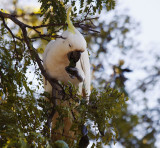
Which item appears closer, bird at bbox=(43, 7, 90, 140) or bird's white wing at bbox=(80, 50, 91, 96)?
bird at bbox=(43, 7, 90, 140)

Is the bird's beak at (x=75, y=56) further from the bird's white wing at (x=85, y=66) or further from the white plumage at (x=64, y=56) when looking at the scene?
the bird's white wing at (x=85, y=66)

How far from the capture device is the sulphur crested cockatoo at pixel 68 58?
265cm

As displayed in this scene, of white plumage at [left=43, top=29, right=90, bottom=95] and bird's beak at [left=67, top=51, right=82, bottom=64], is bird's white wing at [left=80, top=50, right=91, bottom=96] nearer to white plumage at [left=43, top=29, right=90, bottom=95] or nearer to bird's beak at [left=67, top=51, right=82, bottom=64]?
white plumage at [left=43, top=29, right=90, bottom=95]

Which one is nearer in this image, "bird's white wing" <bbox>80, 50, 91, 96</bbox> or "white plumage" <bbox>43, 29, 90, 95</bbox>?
"white plumage" <bbox>43, 29, 90, 95</bbox>

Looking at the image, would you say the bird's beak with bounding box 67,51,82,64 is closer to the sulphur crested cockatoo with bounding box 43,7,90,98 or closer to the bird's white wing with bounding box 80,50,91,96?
the sulphur crested cockatoo with bounding box 43,7,90,98

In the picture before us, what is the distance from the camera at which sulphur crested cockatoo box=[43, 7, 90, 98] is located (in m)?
2.65

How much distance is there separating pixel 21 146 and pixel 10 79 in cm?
106

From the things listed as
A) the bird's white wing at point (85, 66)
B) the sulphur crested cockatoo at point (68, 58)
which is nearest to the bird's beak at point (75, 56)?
the sulphur crested cockatoo at point (68, 58)

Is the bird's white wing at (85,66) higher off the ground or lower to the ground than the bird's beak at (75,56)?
higher

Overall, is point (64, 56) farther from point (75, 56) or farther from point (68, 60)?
point (75, 56)

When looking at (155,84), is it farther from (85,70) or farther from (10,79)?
(10,79)

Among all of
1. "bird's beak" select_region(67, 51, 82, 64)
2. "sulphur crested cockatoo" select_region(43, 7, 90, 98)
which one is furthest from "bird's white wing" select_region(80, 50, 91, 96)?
"bird's beak" select_region(67, 51, 82, 64)

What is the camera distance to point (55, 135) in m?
2.19

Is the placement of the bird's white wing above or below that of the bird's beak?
above
